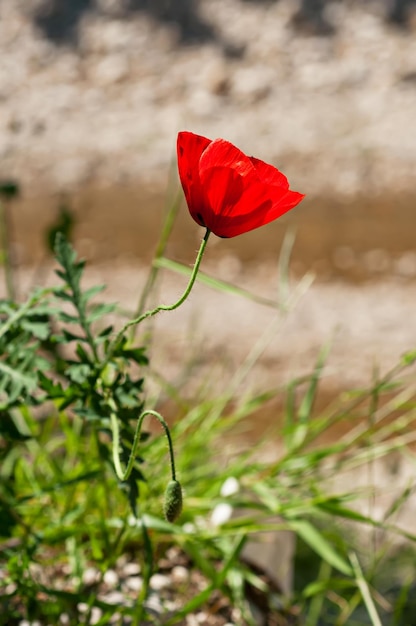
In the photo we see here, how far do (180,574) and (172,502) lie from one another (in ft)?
1.85

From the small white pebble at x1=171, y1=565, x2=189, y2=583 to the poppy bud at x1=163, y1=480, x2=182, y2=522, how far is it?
1.77 ft

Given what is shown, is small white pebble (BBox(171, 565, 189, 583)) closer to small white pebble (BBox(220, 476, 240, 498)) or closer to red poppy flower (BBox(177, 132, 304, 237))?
small white pebble (BBox(220, 476, 240, 498))

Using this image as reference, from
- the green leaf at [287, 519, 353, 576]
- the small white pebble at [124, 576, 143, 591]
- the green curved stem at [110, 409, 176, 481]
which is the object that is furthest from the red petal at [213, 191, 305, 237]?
the small white pebble at [124, 576, 143, 591]

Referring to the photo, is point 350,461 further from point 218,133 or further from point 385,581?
point 218,133

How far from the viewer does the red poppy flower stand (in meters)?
0.71

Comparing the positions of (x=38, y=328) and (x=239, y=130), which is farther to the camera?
(x=239, y=130)

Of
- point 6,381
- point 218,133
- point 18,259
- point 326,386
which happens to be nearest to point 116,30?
point 218,133

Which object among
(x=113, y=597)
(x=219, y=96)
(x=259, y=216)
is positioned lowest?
(x=113, y=597)

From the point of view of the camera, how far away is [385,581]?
1.56 metres

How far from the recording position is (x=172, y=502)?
0.77 m

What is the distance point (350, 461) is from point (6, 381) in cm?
51

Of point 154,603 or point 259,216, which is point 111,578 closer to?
point 154,603

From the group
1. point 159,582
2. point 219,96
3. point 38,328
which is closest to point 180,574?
point 159,582

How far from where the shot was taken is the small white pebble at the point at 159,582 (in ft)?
4.12
